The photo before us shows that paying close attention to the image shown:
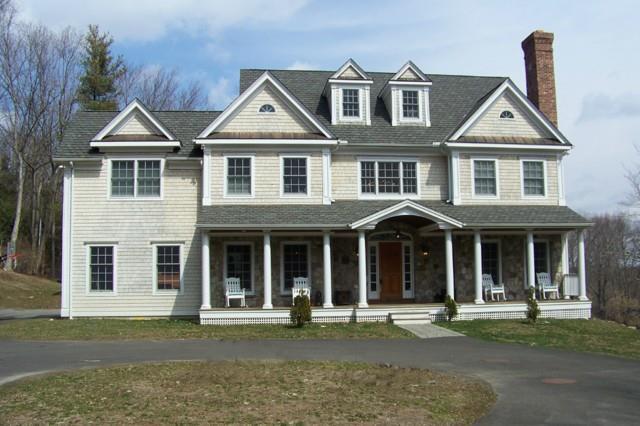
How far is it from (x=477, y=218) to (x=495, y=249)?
2.54m

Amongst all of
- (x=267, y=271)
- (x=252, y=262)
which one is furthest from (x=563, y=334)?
(x=252, y=262)

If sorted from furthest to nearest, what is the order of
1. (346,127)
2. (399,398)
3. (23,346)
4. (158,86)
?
(158,86), (346,127), (23,346), (399,398)

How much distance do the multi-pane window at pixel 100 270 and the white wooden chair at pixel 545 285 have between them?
16.1m

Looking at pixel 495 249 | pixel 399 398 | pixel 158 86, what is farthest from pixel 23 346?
pixel 158 86

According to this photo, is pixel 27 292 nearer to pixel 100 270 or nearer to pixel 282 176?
pixel 100 270

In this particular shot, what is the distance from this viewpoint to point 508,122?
2433 cm

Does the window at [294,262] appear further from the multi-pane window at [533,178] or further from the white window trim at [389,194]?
the multi-pane window at [533,178]

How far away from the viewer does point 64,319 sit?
22531 mm

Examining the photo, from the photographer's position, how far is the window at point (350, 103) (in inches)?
969

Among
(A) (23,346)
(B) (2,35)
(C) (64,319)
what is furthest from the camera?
(B) (2,35)

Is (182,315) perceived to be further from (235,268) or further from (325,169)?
(325,169)

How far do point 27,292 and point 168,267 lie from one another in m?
16.7

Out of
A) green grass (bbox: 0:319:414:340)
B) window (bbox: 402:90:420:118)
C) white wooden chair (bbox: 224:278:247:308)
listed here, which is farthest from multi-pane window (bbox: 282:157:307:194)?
green grass (bbox: 0:319:414:340)

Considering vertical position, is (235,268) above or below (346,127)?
below
